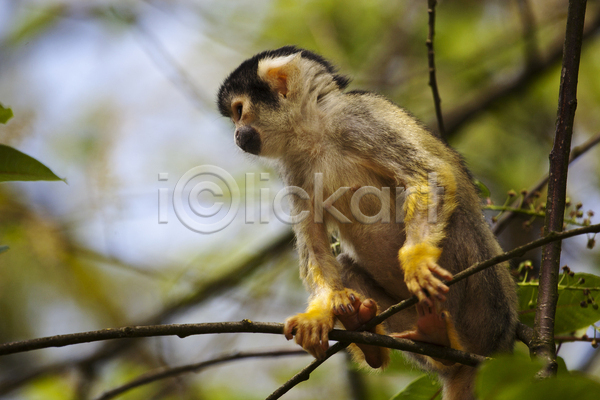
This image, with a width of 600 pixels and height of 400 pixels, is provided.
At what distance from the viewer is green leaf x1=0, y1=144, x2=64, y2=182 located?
2113 millimetres

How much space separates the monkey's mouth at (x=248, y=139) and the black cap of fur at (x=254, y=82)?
0.23 metres

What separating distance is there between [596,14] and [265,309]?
177 inches

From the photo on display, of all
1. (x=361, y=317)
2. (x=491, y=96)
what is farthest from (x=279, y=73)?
(x=491, y=96)

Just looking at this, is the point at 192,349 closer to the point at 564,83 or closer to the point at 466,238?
the point at 466,238

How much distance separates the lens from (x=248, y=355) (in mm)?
3436

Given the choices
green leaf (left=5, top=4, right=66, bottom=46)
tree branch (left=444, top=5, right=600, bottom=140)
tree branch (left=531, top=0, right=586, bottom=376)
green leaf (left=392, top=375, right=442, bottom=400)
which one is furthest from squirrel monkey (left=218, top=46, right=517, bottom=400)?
green leaf (left=5, top=4, right=66, bottom=46)

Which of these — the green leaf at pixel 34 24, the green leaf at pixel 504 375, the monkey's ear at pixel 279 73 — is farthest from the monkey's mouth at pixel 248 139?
the green leaf at pixel 34 24

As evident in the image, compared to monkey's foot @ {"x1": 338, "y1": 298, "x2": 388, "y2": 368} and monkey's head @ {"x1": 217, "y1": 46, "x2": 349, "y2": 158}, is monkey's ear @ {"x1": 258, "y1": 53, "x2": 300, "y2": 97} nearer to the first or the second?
monkey's head @ {"x1": 217, "y1": 46, "x2": 349, "y2": 158}

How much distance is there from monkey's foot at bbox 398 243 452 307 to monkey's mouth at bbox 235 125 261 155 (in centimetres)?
149

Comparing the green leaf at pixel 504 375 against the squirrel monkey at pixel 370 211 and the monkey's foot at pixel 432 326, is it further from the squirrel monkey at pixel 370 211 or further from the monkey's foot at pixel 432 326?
the monkey's foot at pixel 432 326

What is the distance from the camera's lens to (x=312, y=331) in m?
2.81

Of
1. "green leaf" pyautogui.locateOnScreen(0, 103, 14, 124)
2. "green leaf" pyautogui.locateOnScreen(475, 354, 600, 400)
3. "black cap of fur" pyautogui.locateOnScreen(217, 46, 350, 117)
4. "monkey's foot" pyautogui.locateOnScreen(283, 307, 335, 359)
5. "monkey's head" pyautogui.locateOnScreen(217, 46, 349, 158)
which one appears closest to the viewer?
"green leaf" pyautogui.locateOnScreen(475, 354, 600, 400)

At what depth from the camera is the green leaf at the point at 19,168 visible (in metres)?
2.11

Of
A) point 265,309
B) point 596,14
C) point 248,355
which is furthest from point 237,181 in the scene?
point 596,14
